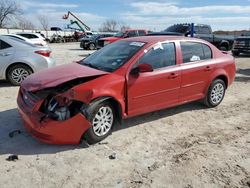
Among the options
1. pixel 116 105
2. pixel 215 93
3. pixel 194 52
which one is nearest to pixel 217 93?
pixel 215 93

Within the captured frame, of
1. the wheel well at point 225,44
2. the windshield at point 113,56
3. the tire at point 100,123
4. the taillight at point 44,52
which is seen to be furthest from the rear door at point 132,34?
the tire at point 100,123

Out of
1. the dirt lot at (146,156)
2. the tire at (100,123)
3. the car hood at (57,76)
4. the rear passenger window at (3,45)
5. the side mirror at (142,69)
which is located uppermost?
the rear passenger window at (3,45)

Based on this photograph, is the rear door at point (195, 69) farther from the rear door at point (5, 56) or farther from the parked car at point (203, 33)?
the parked car at point (203, 33)

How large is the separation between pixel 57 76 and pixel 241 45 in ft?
53.9

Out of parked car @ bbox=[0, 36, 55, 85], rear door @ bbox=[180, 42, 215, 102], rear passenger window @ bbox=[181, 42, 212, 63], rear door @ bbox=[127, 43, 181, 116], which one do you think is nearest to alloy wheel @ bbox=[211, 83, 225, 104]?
rear door @ bbox=[180, 42, 215, 102]

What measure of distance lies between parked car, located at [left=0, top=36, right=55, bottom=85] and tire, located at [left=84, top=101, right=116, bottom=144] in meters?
4.55

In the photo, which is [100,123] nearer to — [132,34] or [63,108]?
[63,108]

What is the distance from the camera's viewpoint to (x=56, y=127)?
14.3ft

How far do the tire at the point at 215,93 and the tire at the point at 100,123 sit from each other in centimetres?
257

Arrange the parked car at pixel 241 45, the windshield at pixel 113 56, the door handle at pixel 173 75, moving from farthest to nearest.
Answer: the parked car at pixel 241 45 < the door handle at pixel 173 75 < the windshield at pixel 113 56

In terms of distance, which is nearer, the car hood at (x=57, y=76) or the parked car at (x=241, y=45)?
the car hood at (x=57, y=76)

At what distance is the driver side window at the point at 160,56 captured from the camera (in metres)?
5.37

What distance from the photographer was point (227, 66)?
683 cm

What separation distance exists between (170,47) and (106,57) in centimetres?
122
